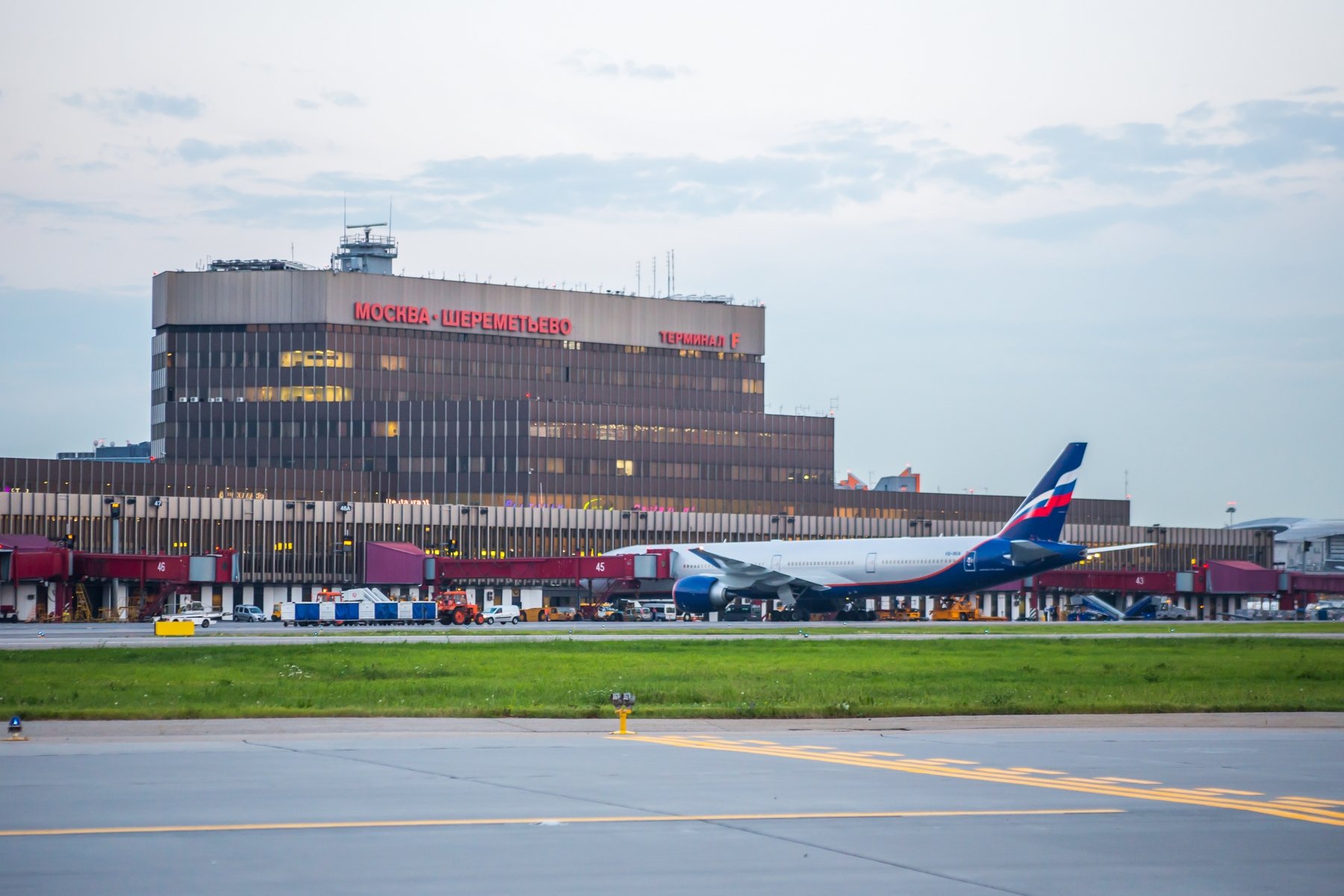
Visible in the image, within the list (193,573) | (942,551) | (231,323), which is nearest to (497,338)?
(231,323)

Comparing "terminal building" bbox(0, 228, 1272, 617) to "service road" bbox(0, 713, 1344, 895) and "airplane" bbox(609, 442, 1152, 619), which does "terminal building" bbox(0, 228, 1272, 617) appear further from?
"service road" bbox(0, 713, 1344, 895)

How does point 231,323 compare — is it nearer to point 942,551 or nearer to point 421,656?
point 942,551

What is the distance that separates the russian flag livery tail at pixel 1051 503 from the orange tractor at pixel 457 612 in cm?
3406

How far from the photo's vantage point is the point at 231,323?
171 meters

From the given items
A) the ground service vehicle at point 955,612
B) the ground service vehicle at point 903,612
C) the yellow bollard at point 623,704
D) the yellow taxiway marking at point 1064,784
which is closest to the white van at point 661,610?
the ground service vehicle at point 903,612

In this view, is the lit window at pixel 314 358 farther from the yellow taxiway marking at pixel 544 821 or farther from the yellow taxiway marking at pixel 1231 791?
the yellow taxiway marking at pixel 544 821

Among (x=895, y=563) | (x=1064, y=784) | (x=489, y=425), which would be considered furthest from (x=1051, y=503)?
(x=489, y=425)

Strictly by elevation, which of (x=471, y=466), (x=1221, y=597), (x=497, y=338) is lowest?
(x=1221, y=597)

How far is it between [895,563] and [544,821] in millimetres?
82212

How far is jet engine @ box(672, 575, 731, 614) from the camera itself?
9950 centimetres

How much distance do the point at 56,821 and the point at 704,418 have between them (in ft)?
538

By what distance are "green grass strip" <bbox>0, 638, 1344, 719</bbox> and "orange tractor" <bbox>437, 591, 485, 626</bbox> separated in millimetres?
36554

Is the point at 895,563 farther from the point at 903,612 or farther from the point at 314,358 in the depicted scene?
the point at 314,358

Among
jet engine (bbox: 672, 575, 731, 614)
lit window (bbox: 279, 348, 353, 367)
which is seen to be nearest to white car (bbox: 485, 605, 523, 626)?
jet engine (bbox: 672, 575, 731, 614)
